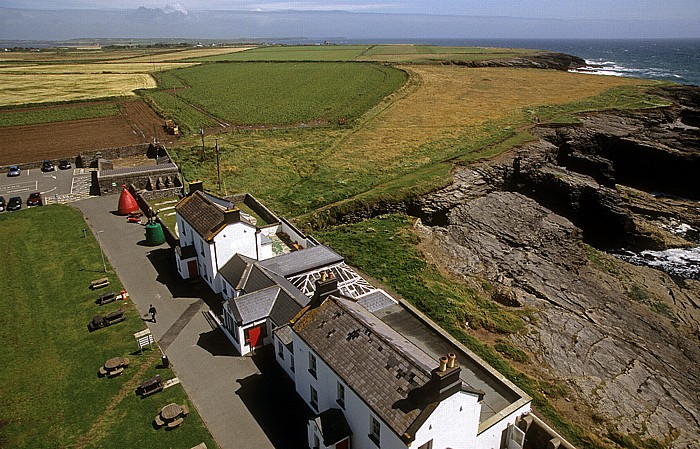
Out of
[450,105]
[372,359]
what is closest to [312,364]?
[372,359]

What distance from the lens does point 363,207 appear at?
48.5m

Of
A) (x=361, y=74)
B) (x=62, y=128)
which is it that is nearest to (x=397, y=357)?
(x=62, y=128)

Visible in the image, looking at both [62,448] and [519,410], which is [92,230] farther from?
[519,410]

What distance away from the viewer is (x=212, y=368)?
26609 mm

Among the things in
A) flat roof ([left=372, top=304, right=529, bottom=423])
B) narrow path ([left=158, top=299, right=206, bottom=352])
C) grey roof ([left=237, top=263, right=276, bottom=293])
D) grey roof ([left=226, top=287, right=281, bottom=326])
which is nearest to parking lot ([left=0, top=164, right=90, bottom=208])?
narrow path ([left=158, top=299, right=206, bottom=352])

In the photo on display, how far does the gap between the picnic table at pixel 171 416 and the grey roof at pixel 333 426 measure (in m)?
7.61

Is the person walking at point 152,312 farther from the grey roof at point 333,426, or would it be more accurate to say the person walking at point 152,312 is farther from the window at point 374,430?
the window at point 374,430

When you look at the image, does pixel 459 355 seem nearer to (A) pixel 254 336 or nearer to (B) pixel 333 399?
(B) pixel 333 399

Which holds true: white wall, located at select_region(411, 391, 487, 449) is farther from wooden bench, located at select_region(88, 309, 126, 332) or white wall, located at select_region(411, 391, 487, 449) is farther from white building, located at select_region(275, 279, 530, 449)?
wooden bench, located at select_region(88, 309, 126, 332)

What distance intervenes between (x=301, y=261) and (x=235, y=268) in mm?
4628

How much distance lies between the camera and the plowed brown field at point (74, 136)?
6994 centimetres

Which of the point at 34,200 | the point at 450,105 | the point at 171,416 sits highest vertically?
the point at 450,105

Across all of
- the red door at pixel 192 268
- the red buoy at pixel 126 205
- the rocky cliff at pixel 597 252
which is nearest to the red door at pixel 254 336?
the red door at pixel 192 268

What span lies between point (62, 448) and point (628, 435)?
2769 centimetres
